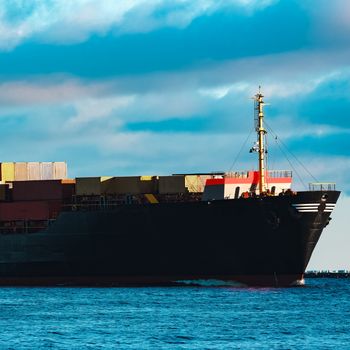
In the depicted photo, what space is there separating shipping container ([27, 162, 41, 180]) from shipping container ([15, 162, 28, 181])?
0.29m

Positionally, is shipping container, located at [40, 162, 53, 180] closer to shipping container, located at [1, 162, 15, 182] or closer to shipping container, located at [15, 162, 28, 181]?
shipping container, located at [15, 162, 28, 181]

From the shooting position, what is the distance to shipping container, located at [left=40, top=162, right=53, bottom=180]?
10381cm

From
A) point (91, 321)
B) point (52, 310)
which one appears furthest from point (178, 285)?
point (91, 321)

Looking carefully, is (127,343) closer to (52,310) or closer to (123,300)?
(52,310)

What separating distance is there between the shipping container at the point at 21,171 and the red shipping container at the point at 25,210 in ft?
17.2

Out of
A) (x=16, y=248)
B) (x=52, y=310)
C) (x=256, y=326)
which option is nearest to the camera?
(x=256, y=326)

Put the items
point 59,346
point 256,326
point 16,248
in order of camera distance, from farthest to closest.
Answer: point 16,248, point 256,326, point 59,346

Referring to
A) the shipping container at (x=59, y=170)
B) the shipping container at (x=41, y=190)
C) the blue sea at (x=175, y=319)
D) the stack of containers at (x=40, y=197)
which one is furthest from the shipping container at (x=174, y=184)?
the shipping container at (x=59, y=170)

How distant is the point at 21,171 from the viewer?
340ft

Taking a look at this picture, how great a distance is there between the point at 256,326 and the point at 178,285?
28.7m

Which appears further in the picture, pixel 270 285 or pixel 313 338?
pixel 270 285

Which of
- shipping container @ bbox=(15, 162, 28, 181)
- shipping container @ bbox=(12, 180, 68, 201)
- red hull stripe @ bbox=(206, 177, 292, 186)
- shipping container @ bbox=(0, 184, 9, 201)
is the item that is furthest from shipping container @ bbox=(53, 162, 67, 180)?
red hull stripe @ bbox=(206, 177, 292, 186)

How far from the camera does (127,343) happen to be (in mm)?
58469

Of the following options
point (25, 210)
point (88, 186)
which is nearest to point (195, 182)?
point (88, 186)
